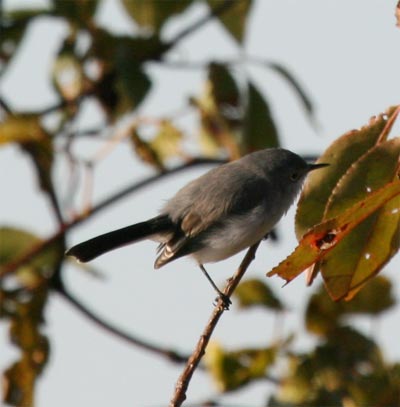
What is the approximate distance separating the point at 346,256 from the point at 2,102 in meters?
1.49

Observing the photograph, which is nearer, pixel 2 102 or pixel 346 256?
pixel 346 256

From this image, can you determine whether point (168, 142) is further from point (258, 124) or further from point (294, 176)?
point (294, 176)

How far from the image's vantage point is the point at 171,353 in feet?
10.2

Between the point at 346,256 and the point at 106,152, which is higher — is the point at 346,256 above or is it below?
above

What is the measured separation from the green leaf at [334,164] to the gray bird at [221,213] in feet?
4.66

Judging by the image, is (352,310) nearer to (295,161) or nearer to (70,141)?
(295,161)

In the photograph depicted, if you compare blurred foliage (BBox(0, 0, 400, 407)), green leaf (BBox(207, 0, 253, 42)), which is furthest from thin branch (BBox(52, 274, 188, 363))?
green leaf (BBox(207, 0, 253, 42))

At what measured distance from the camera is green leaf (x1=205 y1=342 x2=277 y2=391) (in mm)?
2918

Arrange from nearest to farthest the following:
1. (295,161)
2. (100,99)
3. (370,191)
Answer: (370,191) < (100,99) < (295,161)

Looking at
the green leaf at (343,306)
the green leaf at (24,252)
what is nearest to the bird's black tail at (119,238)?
the green leaf at (24,252)

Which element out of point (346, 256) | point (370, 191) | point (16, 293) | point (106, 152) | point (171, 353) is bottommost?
point (171, 353)

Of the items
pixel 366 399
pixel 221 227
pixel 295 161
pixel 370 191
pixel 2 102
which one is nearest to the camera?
pixel 370 191

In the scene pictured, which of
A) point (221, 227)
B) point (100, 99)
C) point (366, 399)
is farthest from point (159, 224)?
point (366, 399)

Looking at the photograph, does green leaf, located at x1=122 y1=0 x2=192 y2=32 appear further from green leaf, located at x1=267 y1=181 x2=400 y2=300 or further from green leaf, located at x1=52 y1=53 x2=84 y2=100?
green leaf, located at x1=267 y1=181 x2=400 y2=300
